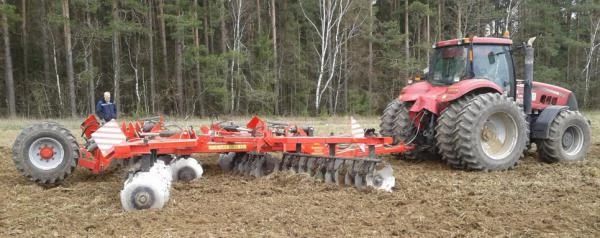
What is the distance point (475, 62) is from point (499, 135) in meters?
1.11

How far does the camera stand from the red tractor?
7.26m

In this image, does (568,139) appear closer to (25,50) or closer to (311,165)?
(311,165)

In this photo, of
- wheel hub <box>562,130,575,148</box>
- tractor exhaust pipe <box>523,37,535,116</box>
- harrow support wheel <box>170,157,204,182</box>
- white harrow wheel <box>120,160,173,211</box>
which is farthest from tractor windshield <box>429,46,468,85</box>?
white harrow wheel <box>120,160,173,211</box>

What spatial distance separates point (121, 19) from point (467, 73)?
21959mm

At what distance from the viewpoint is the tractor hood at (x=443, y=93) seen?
24.4 ft

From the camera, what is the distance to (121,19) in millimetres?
26375

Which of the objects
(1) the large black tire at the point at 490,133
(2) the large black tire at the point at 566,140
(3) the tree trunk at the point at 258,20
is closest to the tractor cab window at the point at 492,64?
(1) the large black tire at the point at 490,133

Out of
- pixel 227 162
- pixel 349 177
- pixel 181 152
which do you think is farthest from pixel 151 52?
pixel 349 177

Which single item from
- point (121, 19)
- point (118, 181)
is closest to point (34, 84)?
point (121, 19)

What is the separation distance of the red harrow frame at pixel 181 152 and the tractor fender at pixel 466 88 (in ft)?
2.99

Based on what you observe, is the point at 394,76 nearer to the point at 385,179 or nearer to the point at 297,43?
the point at 297,43

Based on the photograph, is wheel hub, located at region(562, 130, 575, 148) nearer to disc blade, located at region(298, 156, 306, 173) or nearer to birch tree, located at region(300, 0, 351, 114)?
disc blade, located at region(298, 156, 306, 173)

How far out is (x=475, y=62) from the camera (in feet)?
26.1

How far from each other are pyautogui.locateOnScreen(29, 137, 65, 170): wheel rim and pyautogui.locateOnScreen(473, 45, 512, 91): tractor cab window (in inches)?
224
